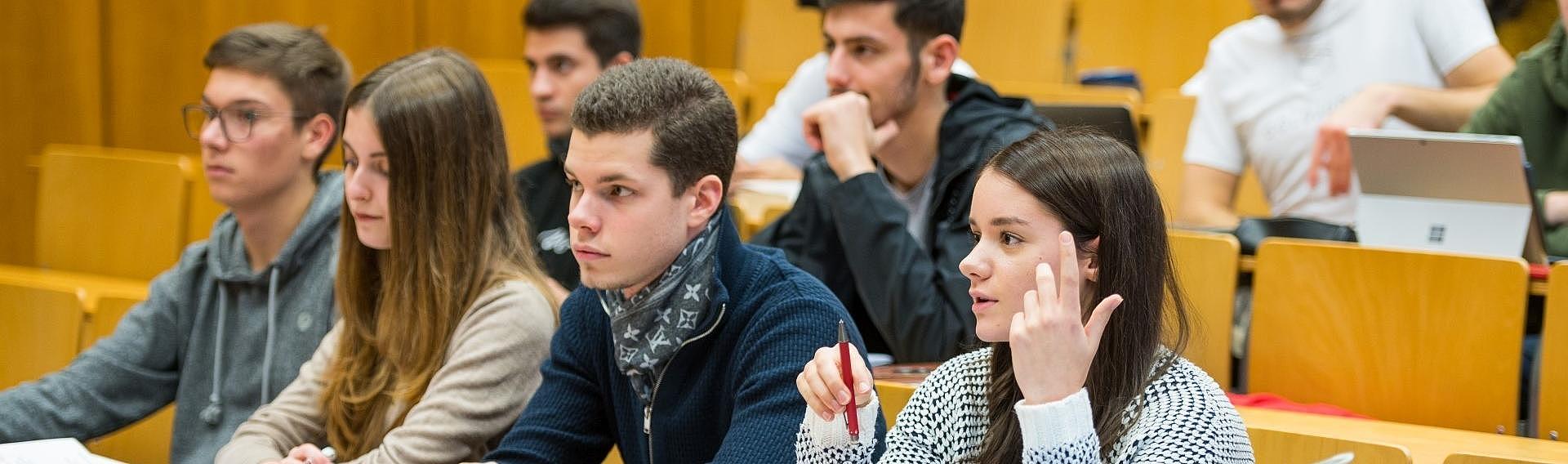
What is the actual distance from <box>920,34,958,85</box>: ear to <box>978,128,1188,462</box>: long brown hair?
1.25m

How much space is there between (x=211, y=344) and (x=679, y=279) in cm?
105

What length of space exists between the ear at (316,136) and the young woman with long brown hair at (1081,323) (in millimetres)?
1361

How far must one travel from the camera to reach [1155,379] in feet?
4.95

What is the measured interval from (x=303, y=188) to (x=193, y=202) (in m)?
1.18

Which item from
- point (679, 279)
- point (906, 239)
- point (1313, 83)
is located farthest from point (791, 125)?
point (679, 279)

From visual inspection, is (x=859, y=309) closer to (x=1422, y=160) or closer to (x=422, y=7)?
(x=1422, y=160)

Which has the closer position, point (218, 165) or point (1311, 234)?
point (218, 165)

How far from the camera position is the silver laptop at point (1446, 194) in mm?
2576

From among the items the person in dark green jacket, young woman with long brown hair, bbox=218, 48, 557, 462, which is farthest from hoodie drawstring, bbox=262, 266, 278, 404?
the person in dark green jacket

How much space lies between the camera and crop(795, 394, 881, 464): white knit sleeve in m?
1.53

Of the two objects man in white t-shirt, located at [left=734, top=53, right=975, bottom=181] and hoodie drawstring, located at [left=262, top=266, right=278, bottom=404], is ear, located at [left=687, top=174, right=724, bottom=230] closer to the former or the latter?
hoodie drawstring, located at [left=262, top=266, right=278, bottom=404]

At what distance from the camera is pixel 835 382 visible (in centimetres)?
148

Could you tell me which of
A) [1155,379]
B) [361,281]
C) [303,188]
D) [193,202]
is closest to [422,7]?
[193,202]

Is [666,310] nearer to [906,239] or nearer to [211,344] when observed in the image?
[906,239]
